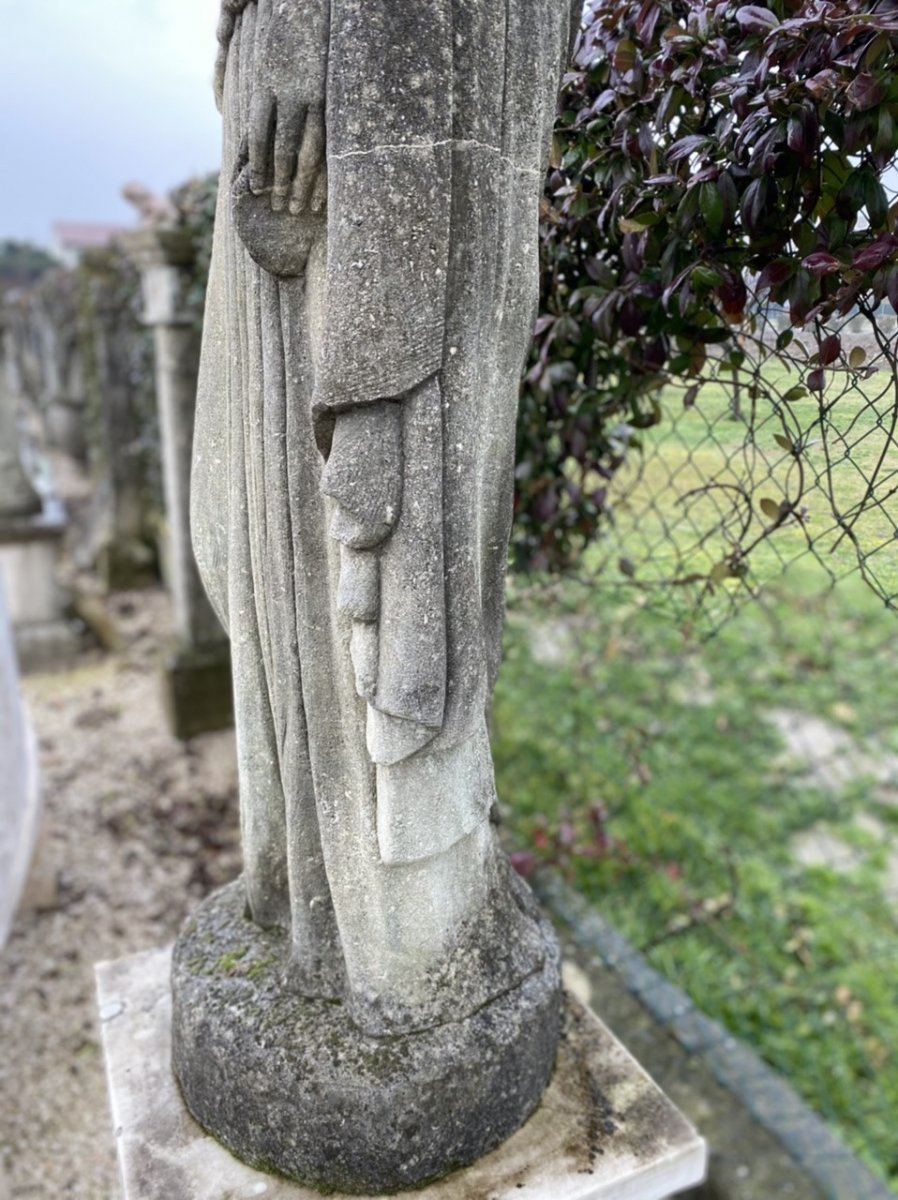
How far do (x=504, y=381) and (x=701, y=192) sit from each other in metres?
0.46

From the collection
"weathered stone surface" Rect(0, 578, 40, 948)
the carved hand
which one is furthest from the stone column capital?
the carved hand

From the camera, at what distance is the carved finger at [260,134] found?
1262mm

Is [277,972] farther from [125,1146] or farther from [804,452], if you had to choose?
[804,452]

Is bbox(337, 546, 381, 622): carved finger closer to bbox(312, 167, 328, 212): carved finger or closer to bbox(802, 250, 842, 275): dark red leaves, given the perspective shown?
bbox(312, 167, 328, 212): carved finger

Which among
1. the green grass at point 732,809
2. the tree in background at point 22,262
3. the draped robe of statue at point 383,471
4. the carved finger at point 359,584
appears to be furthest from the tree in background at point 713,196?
the tree in background at point 22,262

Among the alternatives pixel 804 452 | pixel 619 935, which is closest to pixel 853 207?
pixel 804 452

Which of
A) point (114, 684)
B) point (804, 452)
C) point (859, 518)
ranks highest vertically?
point (804, 452)

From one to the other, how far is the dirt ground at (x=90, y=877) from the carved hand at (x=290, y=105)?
2.69 metres

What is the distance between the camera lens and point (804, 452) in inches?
70.1

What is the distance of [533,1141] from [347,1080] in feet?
1.42

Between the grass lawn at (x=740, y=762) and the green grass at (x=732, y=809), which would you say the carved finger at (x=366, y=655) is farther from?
the green grass at (x=732, y=809)

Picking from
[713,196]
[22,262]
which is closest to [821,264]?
[713,196]

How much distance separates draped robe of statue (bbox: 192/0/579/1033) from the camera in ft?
4.06

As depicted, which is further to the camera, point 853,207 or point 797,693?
point 797,693
